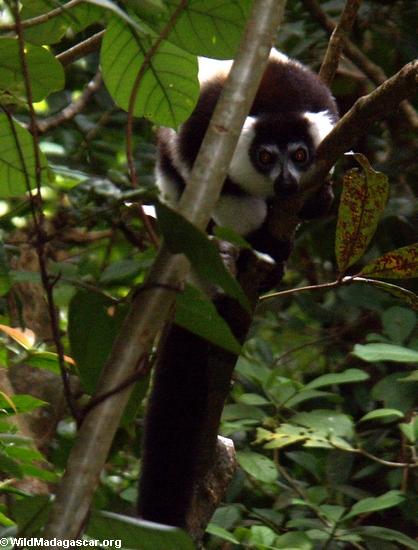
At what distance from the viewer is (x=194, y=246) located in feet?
3.27

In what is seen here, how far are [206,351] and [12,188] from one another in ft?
3.25

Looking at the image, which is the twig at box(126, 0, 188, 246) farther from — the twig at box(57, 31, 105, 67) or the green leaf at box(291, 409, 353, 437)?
the green leaf at box(291, 409, 353, 437)

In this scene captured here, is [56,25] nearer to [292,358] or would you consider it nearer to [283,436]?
[283,436]

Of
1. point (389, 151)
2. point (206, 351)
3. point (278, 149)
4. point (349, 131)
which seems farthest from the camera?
point (389, 151)

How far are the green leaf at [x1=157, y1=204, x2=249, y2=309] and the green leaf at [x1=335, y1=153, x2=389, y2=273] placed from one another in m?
Result: 0.62

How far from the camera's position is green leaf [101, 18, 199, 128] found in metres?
1.42

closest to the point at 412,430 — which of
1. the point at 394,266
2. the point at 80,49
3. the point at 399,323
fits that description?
the point at 399,323

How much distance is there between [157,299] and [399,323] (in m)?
2.08

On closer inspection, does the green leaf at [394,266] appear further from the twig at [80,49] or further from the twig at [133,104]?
the twig at [80,49]

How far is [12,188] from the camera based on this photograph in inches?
57.1

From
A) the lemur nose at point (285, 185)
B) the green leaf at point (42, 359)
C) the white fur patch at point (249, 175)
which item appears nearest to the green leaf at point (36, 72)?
the green leaf at point (42, 359)

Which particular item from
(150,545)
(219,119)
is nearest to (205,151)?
(219,119)

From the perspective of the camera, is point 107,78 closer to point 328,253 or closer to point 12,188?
point 12,188

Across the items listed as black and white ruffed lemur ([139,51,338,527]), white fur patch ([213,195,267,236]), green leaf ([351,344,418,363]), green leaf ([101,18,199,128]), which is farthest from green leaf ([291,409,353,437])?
green leaf ([101,18,199,128])
